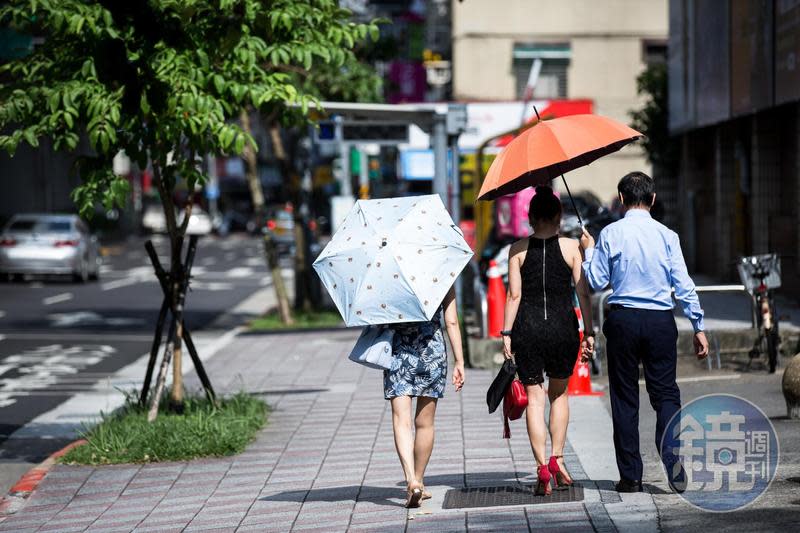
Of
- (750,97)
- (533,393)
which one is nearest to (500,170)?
(533,393)

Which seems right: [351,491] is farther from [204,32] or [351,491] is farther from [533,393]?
[204,32]

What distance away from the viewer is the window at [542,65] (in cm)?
3903

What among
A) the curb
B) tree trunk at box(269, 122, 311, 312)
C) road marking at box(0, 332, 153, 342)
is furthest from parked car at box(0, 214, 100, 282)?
the curb

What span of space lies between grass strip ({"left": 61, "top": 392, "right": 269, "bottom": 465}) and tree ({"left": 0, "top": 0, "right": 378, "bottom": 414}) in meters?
0.74

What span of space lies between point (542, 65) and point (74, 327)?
20.4 metres

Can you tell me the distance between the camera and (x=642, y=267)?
764 centimetres

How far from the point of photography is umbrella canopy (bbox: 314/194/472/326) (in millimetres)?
7688

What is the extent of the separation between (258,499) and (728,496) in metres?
2.80

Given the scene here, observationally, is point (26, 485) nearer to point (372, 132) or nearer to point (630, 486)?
point (630, 486)

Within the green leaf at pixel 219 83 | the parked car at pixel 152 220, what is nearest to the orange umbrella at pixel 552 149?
the green leaf at pixel 219 83

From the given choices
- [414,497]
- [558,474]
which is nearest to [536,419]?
[558,474]

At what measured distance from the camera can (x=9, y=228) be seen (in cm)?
3509

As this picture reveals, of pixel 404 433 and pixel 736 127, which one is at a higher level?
pixel 736 127

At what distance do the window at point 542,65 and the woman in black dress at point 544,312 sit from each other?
31.3 metres
